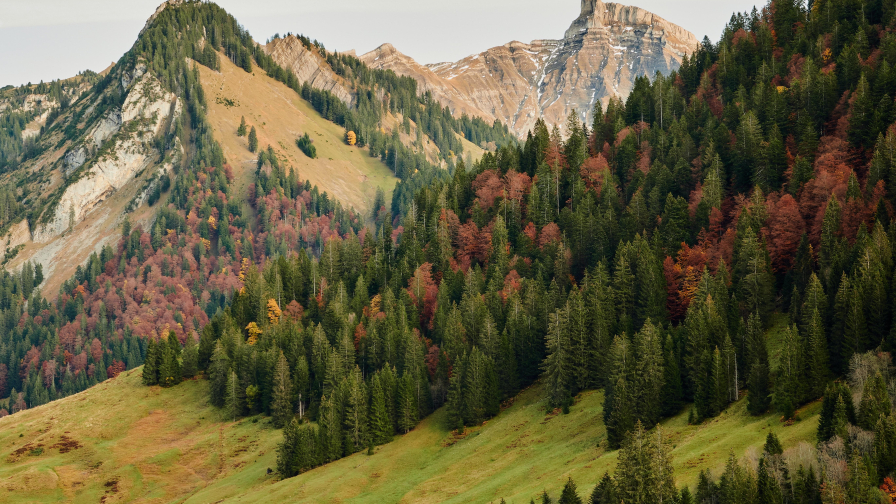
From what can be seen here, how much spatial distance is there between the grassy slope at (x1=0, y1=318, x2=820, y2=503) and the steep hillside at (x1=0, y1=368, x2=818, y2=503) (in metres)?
0.23

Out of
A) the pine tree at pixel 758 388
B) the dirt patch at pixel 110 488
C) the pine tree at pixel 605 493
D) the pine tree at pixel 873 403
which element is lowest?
the dirt patch at pixel 110 488

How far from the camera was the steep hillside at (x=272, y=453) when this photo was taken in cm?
8100

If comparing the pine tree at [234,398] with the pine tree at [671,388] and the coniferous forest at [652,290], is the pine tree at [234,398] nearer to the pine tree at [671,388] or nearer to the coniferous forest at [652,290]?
the coniferous forest at [652,290]

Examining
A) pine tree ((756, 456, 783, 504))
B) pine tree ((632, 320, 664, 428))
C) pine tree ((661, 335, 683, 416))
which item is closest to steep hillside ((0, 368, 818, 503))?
pine tree ((661, 335, 683, 416))

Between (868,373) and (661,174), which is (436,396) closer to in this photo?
(661,174)

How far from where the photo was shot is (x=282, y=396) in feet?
422

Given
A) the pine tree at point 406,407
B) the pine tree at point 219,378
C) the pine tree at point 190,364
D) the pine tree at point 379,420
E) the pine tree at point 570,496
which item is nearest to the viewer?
the pine tree at point 570,496

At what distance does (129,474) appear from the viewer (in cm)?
11775

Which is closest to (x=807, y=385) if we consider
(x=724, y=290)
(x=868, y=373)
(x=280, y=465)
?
(x=868, y=373)

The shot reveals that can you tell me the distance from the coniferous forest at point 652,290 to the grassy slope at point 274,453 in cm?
328

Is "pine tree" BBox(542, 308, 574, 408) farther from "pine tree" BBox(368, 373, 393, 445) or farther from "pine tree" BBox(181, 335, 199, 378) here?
"pine tree" BBox(181, 335, 199, 378)

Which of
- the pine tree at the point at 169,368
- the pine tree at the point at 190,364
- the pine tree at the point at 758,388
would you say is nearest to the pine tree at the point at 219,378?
the pine tree at the point at 190,364

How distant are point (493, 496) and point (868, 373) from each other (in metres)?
39.0

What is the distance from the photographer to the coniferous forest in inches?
3157
